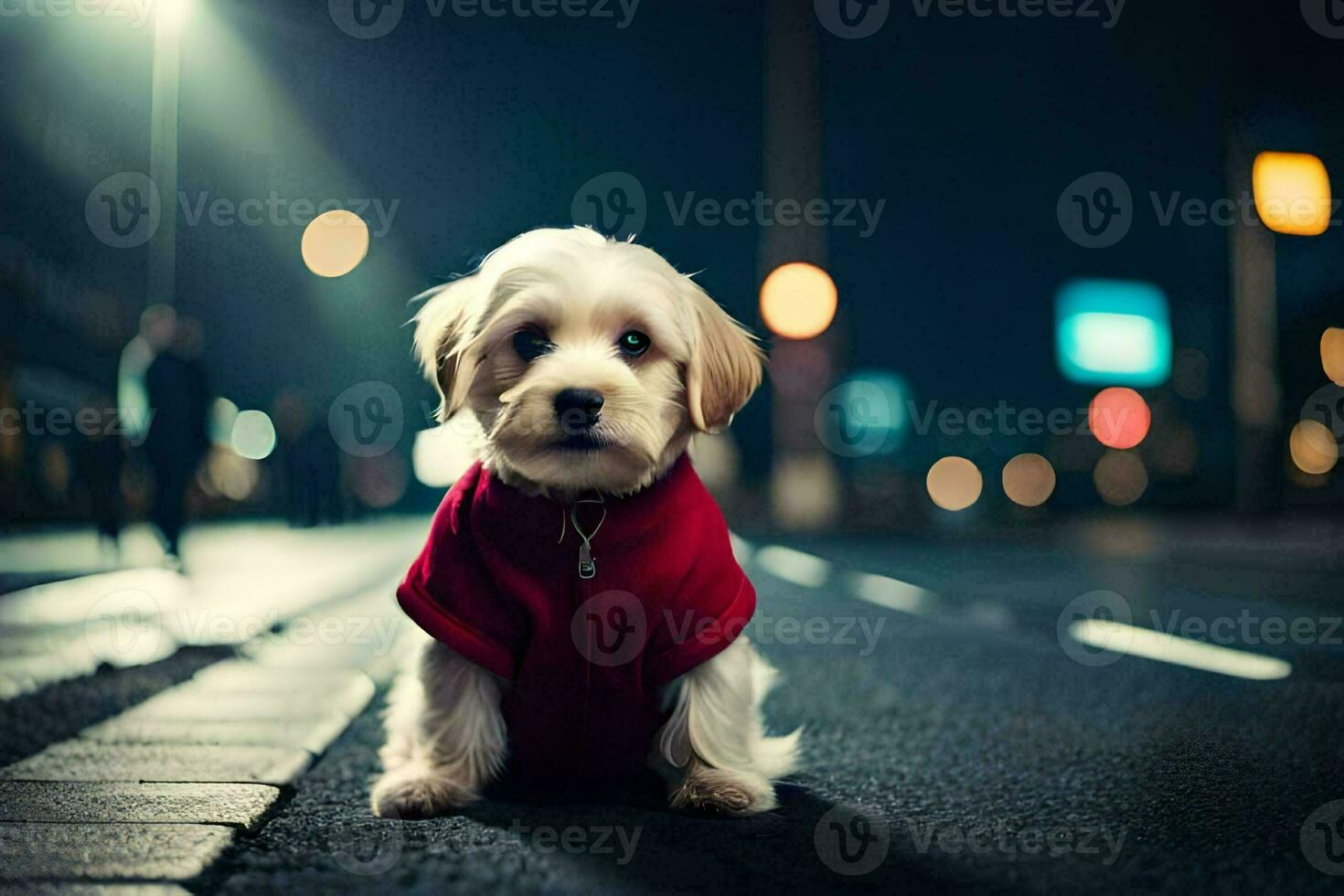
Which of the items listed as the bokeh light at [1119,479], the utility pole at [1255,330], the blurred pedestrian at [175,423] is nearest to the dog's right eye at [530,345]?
the blurred pedestrian at [175,423]

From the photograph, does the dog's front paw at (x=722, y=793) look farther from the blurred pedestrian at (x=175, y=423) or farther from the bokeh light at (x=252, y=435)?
the bokeh light at (x=252, y=435)

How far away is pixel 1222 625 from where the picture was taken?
24.5 ft

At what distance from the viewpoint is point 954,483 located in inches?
1837

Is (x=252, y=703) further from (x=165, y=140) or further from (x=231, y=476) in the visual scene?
(x=231, y=476)

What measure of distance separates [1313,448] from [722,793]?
120ft

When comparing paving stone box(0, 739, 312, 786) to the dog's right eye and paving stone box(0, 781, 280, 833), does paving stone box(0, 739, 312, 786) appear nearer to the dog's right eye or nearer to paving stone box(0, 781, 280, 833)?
paving stone box(0, 781, 280, 833)

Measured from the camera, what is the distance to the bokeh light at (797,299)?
23328 millimetres

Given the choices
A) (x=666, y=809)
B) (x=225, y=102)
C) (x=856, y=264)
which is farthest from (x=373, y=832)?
(x=856, y=264)

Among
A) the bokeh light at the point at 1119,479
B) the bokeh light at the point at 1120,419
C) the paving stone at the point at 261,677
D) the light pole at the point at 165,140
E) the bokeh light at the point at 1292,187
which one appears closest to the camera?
the paving stone at the point at 261,677

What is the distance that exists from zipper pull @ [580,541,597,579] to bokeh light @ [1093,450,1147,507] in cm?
4484

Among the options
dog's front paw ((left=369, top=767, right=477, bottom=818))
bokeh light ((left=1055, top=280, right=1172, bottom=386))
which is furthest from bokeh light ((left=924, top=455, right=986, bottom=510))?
Result: dog's front paw ((left=369, top=767, right=477, bottom=818))

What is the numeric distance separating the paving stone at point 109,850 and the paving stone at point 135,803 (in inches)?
3.4

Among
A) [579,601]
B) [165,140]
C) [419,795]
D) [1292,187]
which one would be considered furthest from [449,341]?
[1292,187]

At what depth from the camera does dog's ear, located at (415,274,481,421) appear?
3557 mm
